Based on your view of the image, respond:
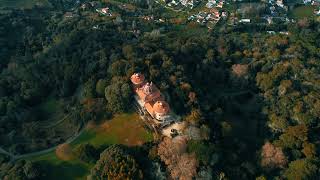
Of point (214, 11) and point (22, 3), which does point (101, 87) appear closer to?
point (214, 11)

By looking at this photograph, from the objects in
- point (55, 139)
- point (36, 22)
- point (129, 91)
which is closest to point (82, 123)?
point (55, 139)

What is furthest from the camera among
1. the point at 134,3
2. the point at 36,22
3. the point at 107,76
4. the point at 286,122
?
the point at 134,3

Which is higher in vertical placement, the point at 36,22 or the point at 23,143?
the point at 36,22

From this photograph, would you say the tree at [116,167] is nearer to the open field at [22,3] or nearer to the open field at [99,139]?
the open field at [99,139]

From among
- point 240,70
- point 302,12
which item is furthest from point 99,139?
point 302,12

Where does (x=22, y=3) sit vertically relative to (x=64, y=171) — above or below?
above

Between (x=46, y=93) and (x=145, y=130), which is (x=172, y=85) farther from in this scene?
(x=46, y=93)

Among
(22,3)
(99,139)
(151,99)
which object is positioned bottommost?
(99,139)

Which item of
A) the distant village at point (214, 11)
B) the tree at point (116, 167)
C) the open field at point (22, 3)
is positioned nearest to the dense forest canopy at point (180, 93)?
the tree at point (116, 167)
